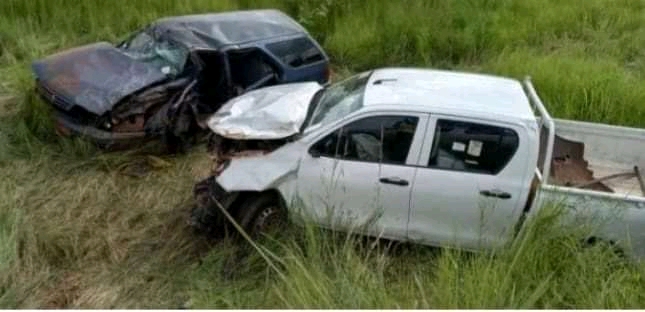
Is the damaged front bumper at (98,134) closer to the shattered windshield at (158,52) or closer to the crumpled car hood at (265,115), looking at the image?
the shattered windshield at (158,52)

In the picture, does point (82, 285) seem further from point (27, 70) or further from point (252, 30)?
point (27, 70)

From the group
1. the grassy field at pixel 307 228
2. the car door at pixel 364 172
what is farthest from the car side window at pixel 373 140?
the grassy field at pixel 307 228

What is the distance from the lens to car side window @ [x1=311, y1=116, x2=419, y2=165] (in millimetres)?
5164

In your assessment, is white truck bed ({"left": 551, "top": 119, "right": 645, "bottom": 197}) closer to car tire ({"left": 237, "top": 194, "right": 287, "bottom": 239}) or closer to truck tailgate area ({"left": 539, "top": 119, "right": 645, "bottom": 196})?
truck tailgate area ({"left": 539, "top": 119, "right": 645, "bottom": 196})

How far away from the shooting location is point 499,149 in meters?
5.08

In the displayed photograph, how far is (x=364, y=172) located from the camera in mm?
5188

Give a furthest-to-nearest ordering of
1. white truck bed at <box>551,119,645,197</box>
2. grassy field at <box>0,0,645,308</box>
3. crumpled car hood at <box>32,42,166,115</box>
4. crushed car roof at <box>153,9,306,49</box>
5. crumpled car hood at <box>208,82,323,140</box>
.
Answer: crushed car roof at <box>153,9,306,49</box>
crumpled car hood at <box>32,42,166,115</box>
white truck bed at <box>551,119,645,197</box>
crumpled car hood at <box>208,82,323,140</box>
grassy field at <box>0,0,645,308</box>

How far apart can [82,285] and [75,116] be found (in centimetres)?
234

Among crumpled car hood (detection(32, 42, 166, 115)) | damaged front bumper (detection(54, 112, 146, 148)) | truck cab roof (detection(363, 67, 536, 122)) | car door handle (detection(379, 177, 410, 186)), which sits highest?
truck cab roof (detection(363, 67, 536, 122))

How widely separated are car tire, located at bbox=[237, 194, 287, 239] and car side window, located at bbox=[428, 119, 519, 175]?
137 centimetres

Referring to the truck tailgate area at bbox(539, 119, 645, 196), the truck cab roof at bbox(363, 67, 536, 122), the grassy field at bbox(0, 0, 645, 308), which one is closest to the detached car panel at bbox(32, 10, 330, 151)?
the grassy field at bbox(0, 0, 645, 308)

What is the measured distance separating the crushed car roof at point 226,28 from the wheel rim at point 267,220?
2.69 metres

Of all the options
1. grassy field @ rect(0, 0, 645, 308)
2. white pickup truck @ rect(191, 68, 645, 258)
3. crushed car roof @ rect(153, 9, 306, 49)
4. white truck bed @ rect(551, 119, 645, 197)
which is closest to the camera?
grassy field @ rect(0, 0, 645, 308)

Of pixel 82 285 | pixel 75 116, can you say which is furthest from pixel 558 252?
pixel 75 116
